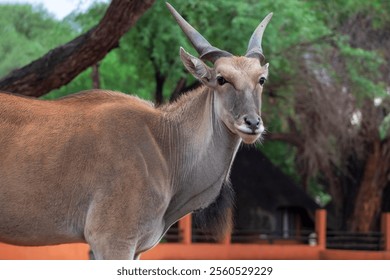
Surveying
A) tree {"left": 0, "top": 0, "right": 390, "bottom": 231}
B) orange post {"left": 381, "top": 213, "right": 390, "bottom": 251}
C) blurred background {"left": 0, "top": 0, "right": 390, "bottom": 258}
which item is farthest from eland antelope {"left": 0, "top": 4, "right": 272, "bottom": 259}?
orange post {"left": 381, "top": 213, "right": 390, "bottom": 251}

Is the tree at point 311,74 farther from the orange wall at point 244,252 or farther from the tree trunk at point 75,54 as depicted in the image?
the tree trunk at point 75,54

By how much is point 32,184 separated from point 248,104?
1.61 meters

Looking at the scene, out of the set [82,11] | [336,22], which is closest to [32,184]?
[82,11]

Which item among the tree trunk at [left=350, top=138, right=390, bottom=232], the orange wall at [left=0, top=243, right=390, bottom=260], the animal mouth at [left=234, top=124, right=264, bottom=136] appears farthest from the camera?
the tree trunk at [left=350, top=138, right=390, bottom=232]

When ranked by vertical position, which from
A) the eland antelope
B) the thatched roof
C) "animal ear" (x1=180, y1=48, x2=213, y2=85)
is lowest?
the eland antelope

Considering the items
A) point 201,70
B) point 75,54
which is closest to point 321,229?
point 75,54

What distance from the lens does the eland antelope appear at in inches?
274

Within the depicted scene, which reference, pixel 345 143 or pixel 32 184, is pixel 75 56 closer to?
pixel 32 184

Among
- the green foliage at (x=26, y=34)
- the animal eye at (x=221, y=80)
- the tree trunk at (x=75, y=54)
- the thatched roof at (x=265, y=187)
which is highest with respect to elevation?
the green foliage at (x=26, y=34)

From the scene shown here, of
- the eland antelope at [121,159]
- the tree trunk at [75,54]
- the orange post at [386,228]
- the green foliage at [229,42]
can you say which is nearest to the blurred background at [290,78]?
the green foliage at [229,42]

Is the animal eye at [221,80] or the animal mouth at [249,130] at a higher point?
the animal eye at [221,80]

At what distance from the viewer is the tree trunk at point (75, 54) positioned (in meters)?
11.9

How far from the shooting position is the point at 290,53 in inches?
906

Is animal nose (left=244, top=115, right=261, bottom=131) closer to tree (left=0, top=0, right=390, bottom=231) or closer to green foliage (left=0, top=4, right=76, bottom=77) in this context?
tree (left=0, top=0, right=390, bottom=231)
